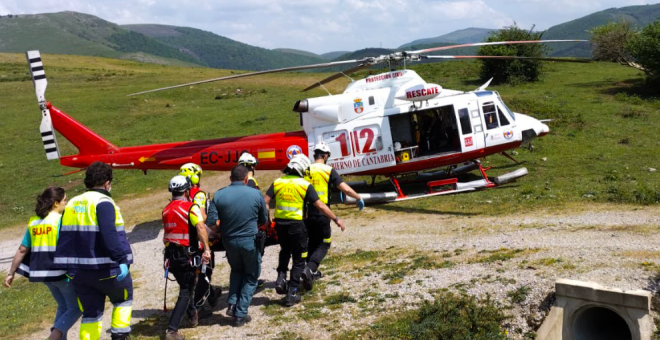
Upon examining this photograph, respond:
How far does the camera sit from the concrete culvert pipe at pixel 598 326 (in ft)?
23.3

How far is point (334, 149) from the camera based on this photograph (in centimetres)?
1493

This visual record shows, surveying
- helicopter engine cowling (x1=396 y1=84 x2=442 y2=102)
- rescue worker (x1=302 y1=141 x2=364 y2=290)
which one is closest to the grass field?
helicopter engine cowling (x1=396 y1=84 x2=442 y2=102)

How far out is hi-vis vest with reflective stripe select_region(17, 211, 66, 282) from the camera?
6409 mm

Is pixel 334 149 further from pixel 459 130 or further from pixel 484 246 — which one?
pixel 484 246

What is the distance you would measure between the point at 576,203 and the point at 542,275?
4965 mm

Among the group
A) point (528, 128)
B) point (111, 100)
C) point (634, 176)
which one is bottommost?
point (634, 176)

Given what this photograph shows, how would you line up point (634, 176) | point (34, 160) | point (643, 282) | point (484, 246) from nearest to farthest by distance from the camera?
point (643, 282) < point (484, 246) < point (634, 176) < point (34, 160)

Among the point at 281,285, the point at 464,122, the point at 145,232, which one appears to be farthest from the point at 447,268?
the point at 145,232

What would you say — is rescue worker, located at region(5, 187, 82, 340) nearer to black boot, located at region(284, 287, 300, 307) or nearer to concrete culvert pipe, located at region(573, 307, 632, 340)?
black boot, located at region(284, 287, 300, 307)

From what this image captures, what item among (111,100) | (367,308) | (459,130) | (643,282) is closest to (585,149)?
(459,130)

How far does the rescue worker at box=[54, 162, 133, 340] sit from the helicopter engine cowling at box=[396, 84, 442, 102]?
32.4 feet

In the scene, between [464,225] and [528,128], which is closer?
[464,225]

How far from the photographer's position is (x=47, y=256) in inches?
255

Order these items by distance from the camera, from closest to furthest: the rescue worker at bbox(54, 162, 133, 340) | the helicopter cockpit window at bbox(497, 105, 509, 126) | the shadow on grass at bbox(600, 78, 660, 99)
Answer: the rescue worker at bbox(54, 162, 133, 340), the helicopter cockpit window at bbox(497, 105, 509, 126), the shadow on grass at bbox(600, 78, 660, 99)
